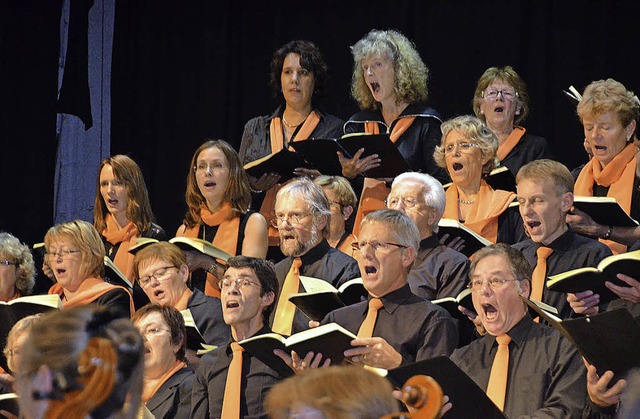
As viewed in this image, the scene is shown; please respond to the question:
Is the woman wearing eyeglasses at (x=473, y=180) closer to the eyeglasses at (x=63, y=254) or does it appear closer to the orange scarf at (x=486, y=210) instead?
the orange scarf at (x=486, y=210)

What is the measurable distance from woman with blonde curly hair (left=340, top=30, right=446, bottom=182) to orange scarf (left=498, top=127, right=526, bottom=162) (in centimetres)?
32

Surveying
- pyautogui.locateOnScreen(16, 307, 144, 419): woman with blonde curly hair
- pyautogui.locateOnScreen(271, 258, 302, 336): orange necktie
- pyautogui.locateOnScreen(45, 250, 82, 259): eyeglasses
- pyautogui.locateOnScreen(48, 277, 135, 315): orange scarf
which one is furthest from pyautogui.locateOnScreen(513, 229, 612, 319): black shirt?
pyautogui.locateOnScreen(16, 307, 144, 419): woman with blonde curly hair

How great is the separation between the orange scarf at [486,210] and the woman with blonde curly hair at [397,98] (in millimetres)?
435

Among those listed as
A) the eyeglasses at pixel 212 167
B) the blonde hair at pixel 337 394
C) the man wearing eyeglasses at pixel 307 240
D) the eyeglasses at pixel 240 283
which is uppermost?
the blonde hair at pixel 337 394

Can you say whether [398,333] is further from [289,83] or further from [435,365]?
[289,83]

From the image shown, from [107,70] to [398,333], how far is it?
4592mm

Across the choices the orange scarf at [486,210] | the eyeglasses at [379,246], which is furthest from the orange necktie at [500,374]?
the orange scarf at [486,210]

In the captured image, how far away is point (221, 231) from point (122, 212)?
72cm

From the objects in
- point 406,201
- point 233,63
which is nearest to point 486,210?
point 406,201

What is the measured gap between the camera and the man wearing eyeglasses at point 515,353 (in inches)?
149

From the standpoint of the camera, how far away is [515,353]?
13.0ft

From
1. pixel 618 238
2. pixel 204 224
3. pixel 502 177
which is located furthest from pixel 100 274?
pixel 618 238

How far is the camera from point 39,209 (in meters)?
7.81

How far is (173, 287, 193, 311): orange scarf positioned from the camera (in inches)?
207
